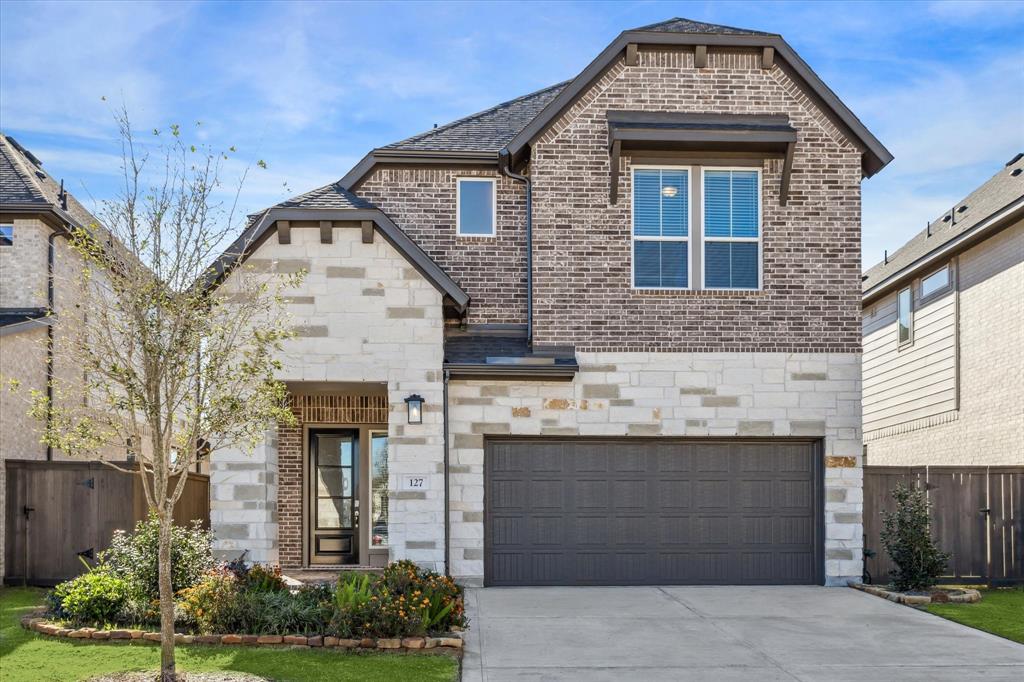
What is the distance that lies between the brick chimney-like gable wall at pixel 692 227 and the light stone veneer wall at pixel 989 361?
196 inches

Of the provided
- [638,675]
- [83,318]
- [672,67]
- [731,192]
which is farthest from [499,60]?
[638,675]

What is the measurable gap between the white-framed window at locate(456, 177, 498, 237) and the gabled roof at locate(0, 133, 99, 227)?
5780mm

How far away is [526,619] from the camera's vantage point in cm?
1180

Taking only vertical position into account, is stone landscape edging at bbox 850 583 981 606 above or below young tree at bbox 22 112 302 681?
→ below

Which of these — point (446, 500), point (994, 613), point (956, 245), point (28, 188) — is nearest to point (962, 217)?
point (956, 245)

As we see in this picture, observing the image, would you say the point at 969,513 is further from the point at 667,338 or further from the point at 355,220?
the point at 355,220

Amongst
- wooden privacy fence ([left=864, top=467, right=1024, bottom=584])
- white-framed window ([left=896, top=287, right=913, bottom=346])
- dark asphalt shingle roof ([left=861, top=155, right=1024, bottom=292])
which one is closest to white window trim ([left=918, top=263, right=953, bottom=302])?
dark asphalt shingle roof ([left=861, top=155, right=1024, bottom=292])

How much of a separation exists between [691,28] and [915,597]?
879 centimetres

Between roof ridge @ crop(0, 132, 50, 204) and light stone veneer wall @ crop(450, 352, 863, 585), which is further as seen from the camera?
roof ridge @ crop(0, 132, 50, 204)

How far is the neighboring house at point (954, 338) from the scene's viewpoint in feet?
60.4

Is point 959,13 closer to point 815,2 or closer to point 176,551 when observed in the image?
point 815,2

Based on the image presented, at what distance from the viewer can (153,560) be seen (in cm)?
1114

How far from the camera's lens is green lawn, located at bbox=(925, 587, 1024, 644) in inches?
456

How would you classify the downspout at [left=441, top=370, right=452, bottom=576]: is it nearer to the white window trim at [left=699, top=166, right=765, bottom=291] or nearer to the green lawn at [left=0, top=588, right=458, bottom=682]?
the white window trim at [left=699, top=166, right=765, bottom=291]
